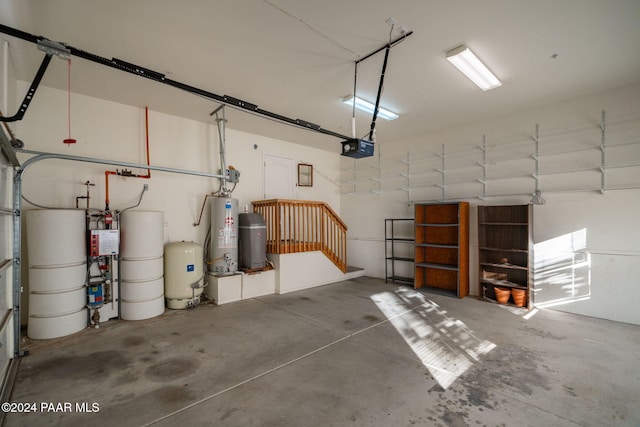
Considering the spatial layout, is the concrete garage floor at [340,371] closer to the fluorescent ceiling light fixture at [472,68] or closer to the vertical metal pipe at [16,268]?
the vertical metal pipe at [16,268]

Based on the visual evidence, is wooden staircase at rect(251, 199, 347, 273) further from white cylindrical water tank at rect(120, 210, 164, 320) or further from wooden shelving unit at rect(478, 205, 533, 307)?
wooden shelving unit at rect(478, 205, 533, 307)

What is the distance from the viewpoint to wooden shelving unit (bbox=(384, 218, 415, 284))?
263 inches

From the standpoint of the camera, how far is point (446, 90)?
168 inches

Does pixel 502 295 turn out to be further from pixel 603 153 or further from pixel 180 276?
pixel 180 276

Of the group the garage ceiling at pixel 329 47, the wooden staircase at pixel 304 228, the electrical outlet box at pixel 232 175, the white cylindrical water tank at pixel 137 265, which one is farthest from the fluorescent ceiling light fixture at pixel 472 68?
the white cylindrical water tank at pixel 137 265

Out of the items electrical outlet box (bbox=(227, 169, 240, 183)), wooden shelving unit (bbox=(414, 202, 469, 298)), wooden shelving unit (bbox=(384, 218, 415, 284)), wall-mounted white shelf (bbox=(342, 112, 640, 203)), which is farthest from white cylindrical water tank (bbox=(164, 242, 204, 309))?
wall-mounted white shelf (bbox=(342, 112, 640, 203))

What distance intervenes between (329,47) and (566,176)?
4404mm

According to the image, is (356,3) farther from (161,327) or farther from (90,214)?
(161,327)

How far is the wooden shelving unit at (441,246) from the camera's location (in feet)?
18.1

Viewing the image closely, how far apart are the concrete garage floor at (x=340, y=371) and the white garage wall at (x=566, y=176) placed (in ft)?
2.44

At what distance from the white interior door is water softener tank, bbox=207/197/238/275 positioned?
1.53 m

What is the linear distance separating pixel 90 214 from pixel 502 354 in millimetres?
5502

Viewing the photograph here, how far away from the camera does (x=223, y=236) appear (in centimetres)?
511

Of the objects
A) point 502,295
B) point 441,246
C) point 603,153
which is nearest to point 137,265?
point 441,246
